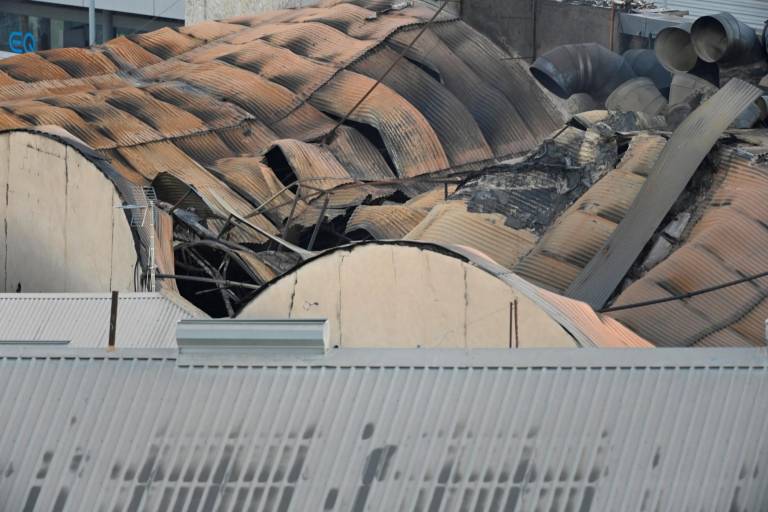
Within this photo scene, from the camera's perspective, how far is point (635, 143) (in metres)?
21.9

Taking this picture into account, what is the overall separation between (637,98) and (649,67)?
10.7 ft

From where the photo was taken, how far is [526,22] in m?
35.4

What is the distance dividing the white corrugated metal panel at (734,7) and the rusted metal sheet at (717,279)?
3029cm

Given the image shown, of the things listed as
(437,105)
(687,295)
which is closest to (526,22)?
(437,105)

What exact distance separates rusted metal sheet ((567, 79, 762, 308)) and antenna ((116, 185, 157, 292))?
565cm

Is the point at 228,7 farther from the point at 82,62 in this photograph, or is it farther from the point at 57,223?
the point at 57,223

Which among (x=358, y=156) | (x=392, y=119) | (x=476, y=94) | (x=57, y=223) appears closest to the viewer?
(x=57, y=223)

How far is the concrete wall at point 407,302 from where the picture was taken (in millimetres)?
14344

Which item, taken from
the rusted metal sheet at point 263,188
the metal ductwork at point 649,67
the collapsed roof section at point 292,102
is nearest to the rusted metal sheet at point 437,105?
the collapsed roof section at point 292,102

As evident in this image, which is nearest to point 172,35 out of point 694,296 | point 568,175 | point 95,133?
point 95,133

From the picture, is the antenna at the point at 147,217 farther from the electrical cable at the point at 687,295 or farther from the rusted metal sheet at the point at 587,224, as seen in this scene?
the electrical cable at the point at 687,295

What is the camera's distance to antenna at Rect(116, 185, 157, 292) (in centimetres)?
2047

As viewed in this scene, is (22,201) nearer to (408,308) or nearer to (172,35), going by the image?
(408,308)

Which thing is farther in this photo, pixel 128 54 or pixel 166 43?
pixel 166 43
